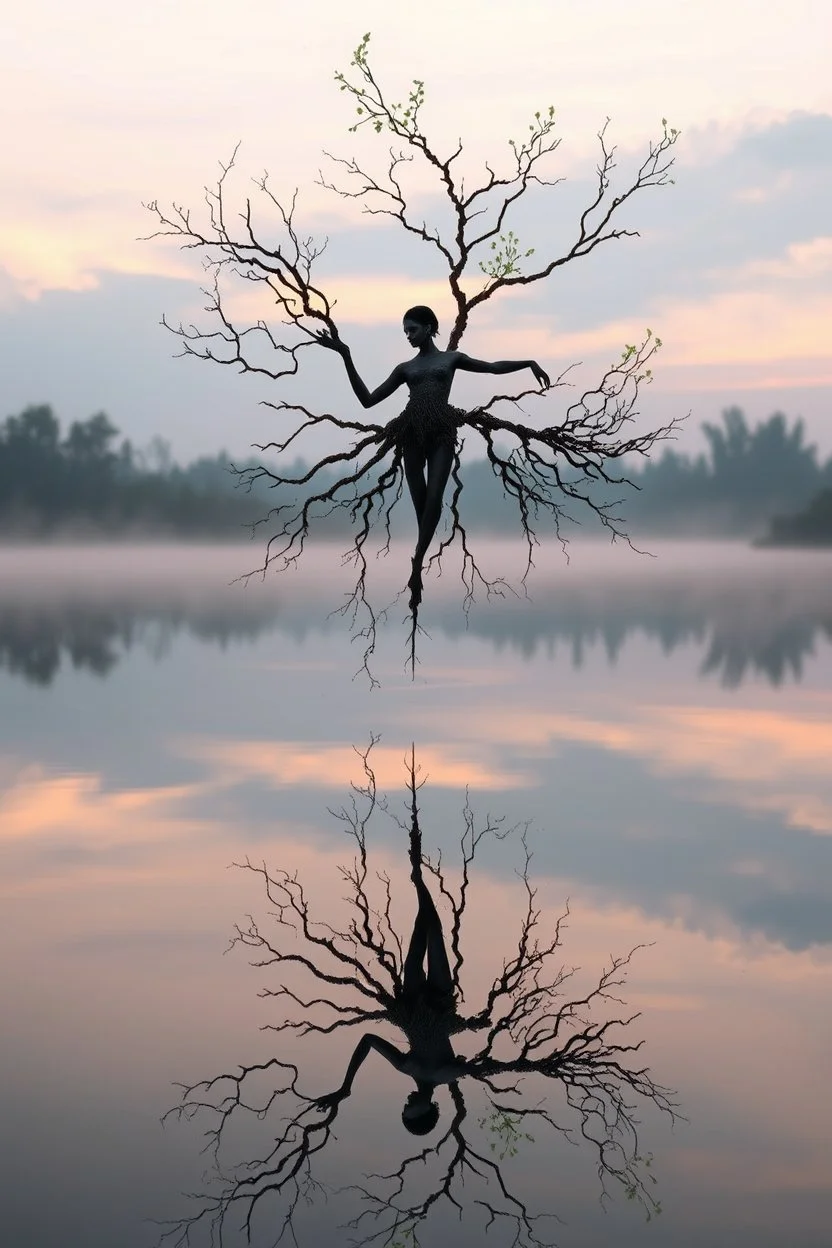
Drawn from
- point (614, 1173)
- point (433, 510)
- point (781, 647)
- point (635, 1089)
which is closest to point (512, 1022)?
point (635, 1089)

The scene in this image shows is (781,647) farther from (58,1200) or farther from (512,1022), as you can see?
(58,1200)

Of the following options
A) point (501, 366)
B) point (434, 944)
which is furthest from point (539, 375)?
point (434, 944)

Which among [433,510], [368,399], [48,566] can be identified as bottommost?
[48,566]

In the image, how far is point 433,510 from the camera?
1360 cm

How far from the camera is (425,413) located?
13453 millimetres

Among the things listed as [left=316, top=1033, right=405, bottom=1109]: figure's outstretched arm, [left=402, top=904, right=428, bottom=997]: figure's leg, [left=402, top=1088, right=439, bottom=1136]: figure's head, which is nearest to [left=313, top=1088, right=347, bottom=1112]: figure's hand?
[left=316, top=1033, right=405, bottom=1109]: figure's outstretched arm

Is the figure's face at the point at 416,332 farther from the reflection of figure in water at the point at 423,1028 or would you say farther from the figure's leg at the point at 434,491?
the reflection of figure in water at the point at 423,1028

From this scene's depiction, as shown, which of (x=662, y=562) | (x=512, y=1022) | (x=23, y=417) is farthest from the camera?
(x=23, y=417)

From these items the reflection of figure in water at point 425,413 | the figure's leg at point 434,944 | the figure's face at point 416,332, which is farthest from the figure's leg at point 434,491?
the figure's leg at point 434,944

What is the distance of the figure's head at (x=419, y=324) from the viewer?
44.3 ft

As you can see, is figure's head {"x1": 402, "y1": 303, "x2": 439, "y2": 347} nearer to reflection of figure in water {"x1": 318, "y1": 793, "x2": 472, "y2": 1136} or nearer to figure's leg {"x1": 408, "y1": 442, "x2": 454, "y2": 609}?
figure's leg {"x1": 408, "y1": 442, "x2": 454, "y2": 609}

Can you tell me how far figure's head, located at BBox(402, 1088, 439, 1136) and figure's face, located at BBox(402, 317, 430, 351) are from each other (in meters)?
8.75

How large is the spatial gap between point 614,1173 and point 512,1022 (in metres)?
1.38

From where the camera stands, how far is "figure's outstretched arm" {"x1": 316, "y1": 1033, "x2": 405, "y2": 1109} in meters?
5.52
